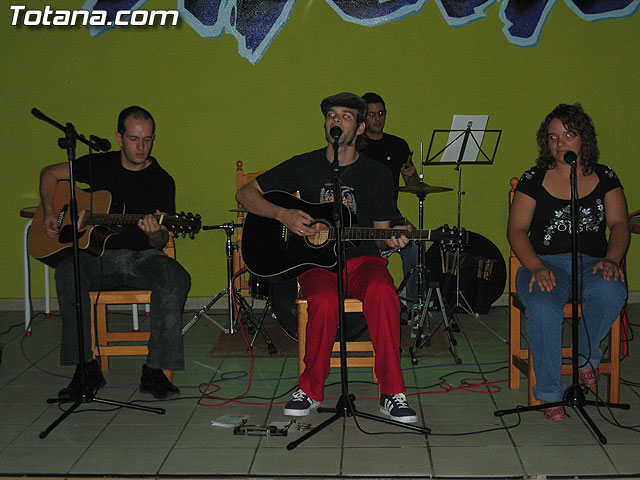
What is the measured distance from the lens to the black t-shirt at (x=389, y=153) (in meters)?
4.84

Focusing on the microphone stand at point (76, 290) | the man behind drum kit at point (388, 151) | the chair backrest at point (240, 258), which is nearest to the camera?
the microphone stand at point (76, 290)

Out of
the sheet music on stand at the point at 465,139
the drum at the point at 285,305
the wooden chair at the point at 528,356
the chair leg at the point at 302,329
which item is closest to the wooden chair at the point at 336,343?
the chair leg at the point at 302,329

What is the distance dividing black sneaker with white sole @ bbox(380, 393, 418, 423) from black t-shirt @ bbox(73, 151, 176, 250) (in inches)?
58.3

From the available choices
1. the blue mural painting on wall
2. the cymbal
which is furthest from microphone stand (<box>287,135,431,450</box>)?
the blue mural painting on wall

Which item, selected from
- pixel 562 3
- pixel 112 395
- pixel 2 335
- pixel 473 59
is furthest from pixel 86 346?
pixel 562 3

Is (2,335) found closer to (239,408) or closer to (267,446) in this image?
(239,408)

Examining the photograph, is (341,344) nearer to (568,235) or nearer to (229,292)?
(568,235)

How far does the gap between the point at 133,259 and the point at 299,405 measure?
1.19m

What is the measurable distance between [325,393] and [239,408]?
45 centimetres

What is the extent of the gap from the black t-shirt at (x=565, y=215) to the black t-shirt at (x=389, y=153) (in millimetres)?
1715

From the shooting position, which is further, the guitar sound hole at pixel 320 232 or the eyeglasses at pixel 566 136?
the guitar sound hole at pixel 320 232

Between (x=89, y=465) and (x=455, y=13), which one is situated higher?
(x=455, y=13)

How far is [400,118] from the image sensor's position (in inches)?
203

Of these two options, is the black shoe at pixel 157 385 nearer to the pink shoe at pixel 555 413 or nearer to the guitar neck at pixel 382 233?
Answer: the guitar neck at pixel 382 233
